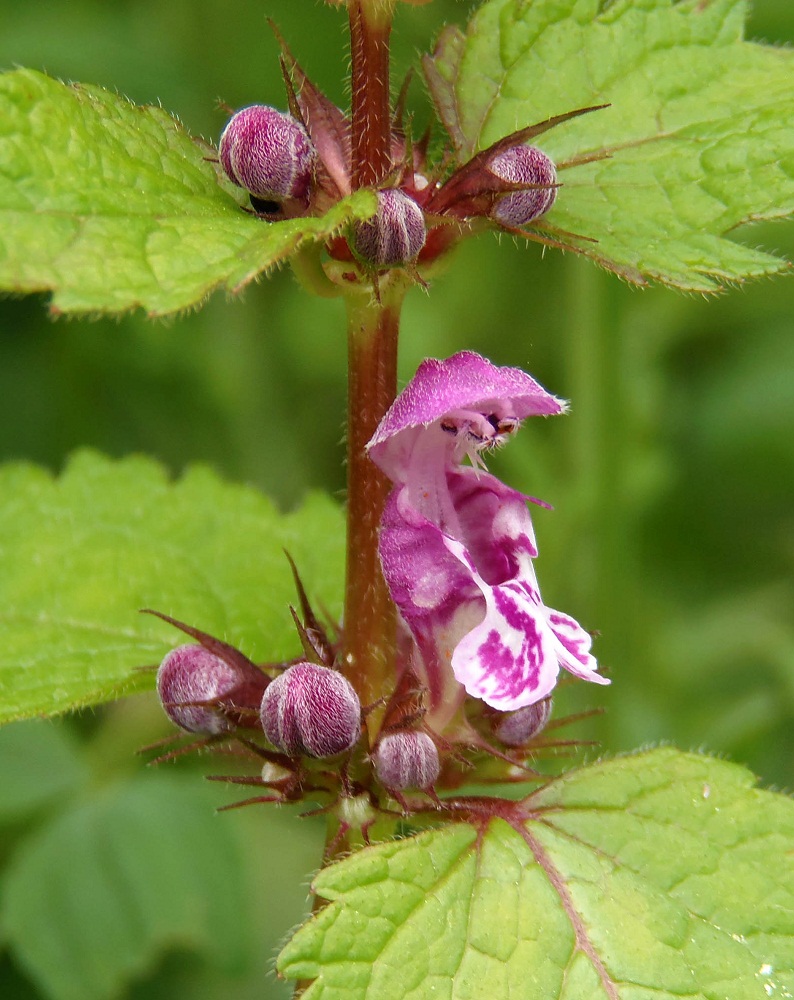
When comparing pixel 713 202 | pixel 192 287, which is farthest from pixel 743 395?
pixel 192 287

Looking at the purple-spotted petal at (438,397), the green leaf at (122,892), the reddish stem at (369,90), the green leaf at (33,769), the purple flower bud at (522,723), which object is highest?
the reddish stem at (369,90)

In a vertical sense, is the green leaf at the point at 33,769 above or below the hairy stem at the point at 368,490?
below

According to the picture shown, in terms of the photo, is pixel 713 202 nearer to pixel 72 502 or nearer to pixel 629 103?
pixel 629 103

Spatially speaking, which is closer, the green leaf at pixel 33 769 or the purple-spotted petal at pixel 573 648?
the purple-spotted petal at pixel 573 648

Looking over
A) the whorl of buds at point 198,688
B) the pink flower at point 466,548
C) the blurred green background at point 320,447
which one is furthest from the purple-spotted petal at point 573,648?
the blurred green background at point 320,447

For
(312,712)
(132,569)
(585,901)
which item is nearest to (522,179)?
(312,712)

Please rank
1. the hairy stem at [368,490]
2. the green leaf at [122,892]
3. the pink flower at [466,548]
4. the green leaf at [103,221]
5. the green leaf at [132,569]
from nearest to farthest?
the green leaf at [103,221] < the pink flower at [466,548] < the hairy stem at [368,490] < the green leaf at [132,569] < the green leaf at [122,892]

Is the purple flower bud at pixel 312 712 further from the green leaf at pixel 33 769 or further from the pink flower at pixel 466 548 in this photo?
A: the green leaf at pixel 33 769
